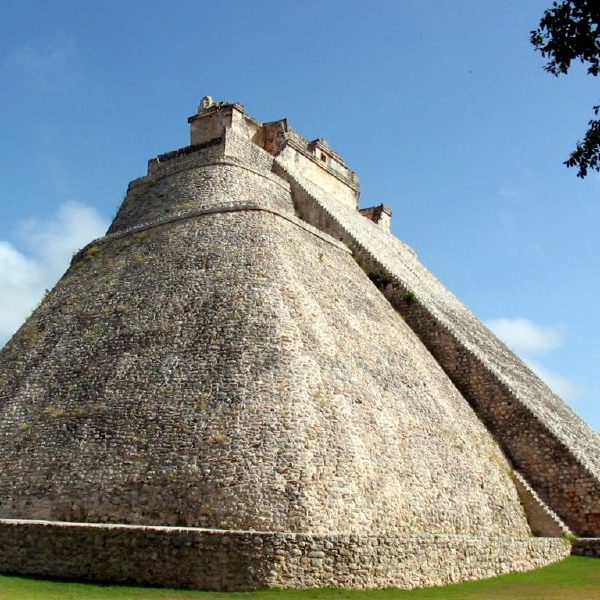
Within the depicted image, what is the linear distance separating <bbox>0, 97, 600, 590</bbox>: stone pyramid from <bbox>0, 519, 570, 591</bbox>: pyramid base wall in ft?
0.10

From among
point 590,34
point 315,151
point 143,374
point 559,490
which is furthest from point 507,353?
point 590,34

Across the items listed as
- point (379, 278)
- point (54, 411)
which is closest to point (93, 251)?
point (54, 411)

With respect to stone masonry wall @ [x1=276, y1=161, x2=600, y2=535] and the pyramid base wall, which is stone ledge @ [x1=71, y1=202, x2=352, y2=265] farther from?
the pyramid base wall

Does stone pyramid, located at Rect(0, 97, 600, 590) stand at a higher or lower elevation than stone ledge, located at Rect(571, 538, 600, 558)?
higher

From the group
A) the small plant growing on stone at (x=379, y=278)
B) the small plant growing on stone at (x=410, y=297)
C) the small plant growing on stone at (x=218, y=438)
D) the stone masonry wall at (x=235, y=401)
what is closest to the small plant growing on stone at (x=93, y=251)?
the stone masonry wall at (x=235, y=401)

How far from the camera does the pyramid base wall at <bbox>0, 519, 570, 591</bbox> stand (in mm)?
10742

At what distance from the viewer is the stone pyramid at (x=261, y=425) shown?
1154cm

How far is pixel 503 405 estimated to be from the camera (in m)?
18.3

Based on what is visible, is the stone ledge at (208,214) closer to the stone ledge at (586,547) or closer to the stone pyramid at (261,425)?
the stone pyramid at (261,425)

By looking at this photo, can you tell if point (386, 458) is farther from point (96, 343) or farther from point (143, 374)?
point (96, 343)

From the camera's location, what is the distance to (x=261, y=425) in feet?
42.1

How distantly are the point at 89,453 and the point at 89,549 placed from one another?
91.6 inches

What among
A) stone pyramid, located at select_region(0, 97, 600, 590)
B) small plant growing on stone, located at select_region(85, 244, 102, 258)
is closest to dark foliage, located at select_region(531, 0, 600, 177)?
stone pyramid, located at select_region(0, 97, 600, 590)

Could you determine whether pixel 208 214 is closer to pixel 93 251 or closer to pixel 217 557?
pixel 93 251
